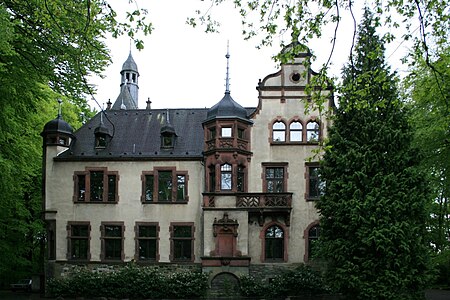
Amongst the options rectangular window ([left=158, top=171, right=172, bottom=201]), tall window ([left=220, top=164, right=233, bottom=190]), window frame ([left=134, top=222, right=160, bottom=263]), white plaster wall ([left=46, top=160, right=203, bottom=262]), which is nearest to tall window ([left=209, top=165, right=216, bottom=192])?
tall window ([left=220, top=164, right=233, bottom=190])

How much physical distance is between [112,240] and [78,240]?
1781 mm

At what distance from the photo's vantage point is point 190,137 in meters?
29.2

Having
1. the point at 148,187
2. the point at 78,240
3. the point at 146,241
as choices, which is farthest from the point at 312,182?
the point at 78,240

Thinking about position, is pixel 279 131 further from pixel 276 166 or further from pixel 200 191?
pixel 200 191

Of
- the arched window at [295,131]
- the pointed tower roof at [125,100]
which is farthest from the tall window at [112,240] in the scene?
the pointed tower roof at [125,100]

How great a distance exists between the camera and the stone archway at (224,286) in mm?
25953

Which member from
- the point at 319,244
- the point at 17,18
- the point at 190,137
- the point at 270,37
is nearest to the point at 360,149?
the point at 319,244

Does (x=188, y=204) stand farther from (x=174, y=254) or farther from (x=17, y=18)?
(x=17, y=18)

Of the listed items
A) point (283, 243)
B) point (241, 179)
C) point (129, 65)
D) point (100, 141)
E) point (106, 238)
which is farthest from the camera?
point (129, 65)

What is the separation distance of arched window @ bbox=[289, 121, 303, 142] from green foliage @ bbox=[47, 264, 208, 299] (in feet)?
26.1

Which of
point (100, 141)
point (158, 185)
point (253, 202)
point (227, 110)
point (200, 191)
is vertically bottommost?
point (253, 202)

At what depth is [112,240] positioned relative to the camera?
2808 cm

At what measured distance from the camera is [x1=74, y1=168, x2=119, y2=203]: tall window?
1117 inches

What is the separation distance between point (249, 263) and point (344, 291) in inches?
273
